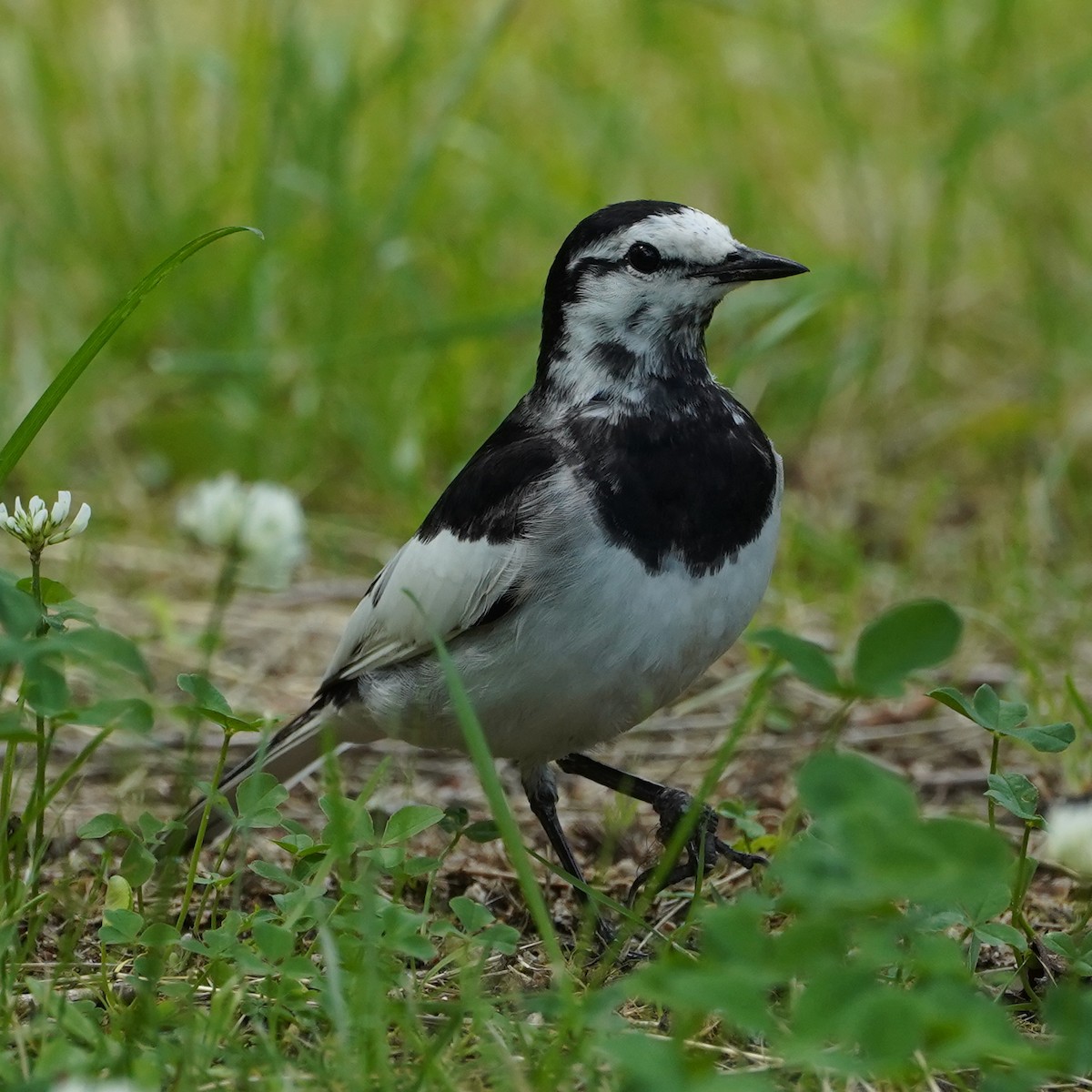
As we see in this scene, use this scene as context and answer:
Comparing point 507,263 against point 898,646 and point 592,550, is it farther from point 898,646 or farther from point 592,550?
point 898,646

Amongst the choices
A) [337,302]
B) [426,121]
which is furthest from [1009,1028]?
[426,121]

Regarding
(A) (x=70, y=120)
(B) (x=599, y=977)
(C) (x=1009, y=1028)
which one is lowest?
(B) (x=599, y=977)

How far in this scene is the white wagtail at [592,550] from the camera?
277cm

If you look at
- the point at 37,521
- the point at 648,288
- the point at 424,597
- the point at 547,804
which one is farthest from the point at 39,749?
the point at 648,288

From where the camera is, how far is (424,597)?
3.05 m

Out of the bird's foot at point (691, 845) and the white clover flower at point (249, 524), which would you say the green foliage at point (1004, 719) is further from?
the white clover flower at point (249, 524)

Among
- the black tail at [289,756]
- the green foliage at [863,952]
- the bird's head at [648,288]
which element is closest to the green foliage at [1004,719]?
the green foliage at [863,952]

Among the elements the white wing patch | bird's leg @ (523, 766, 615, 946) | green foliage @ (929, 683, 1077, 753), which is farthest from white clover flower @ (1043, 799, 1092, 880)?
bird's leg @ (523, 766, 615, 946)

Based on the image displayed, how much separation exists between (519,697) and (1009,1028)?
1311mm

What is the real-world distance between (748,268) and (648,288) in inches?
7.8

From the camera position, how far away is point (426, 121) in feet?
20.6

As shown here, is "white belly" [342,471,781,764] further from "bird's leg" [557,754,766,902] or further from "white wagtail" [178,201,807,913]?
"bird's leg" [557,754,766,902]

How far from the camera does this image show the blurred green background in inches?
205

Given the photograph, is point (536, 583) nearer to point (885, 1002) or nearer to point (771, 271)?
point (771, 271)
